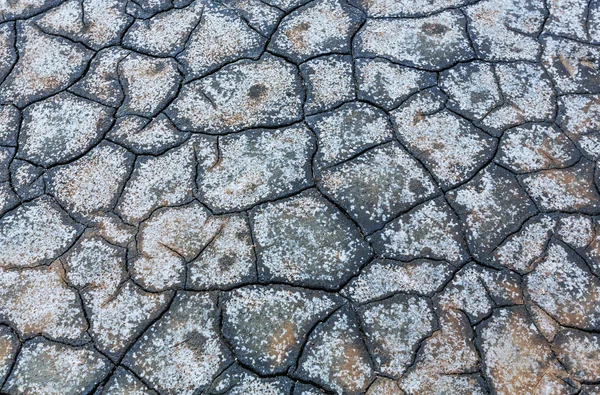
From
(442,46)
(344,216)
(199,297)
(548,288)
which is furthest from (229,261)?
(442,46)

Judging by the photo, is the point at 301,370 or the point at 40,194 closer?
the point at 301,370

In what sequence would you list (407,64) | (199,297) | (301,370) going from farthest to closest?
(407,64), (199,297), (301,370)

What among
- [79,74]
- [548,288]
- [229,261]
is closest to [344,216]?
[229,261]

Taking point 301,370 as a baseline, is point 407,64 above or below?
above

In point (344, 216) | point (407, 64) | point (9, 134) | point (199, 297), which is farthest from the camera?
point (407, 64)

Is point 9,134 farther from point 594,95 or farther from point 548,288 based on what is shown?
point 594,95

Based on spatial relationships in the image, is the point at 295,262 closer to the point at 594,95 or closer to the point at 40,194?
the point at 40,194
